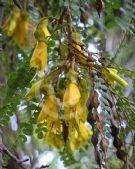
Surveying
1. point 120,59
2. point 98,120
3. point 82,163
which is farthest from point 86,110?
point 82,163

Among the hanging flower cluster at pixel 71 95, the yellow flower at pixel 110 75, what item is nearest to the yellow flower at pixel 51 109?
the hanging flower cluster at pixel 71 95

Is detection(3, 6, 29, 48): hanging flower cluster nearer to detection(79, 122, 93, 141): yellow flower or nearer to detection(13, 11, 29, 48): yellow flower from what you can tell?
detection(13, 11, 29, 48): yellow flower

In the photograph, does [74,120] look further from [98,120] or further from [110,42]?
[110,42]

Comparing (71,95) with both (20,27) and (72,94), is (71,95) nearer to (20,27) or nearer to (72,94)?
(72,94)

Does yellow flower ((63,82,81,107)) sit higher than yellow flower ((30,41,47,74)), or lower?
lower

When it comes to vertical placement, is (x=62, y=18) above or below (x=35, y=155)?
above

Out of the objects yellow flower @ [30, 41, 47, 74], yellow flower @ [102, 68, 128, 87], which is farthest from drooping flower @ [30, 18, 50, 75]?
yellow flower @ [102, 68, 128, 87]
